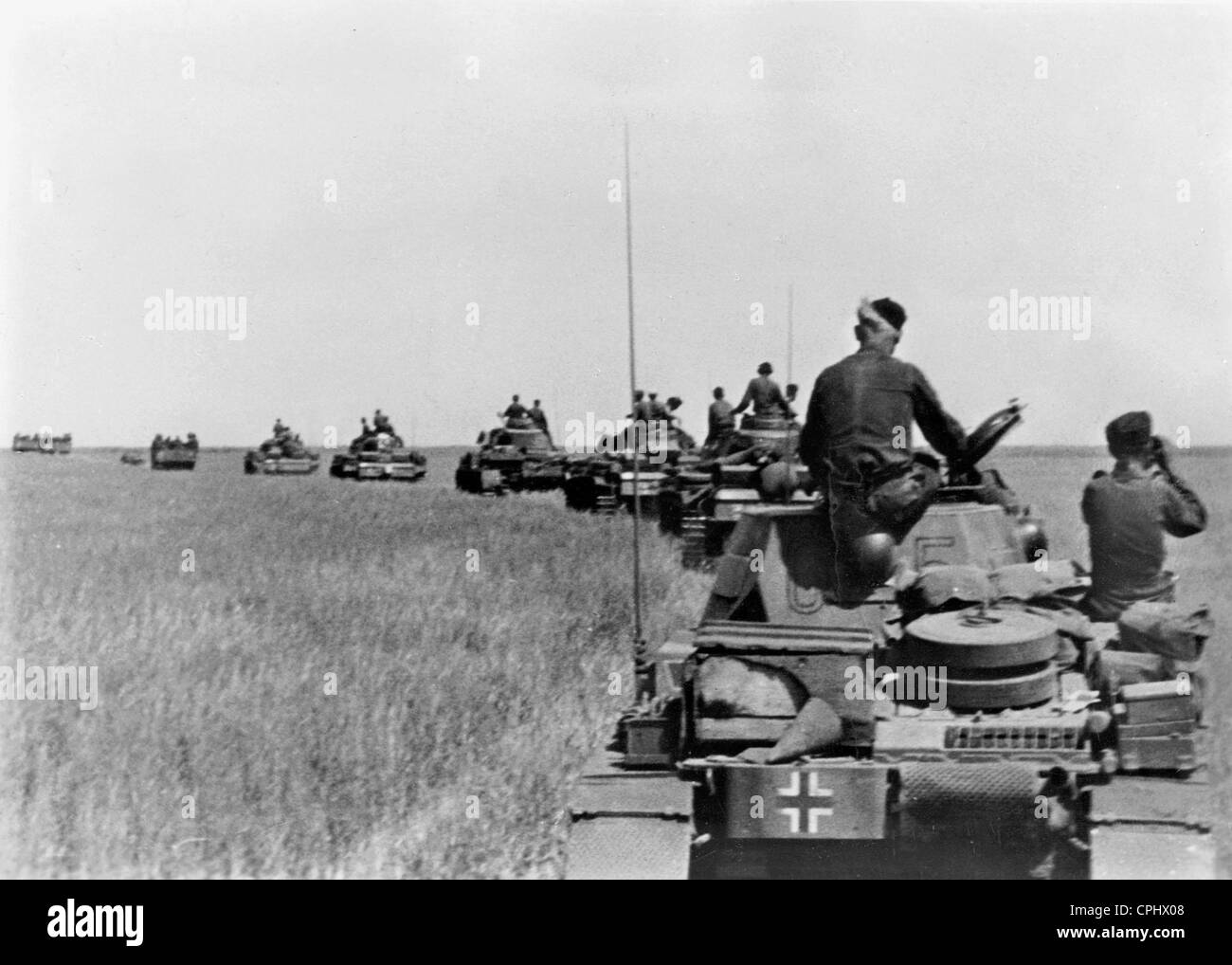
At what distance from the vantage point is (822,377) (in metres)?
7.00

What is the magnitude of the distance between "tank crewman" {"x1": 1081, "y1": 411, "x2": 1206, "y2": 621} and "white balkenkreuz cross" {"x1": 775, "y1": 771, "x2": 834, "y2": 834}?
7.26ft

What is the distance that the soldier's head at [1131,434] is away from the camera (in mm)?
7160

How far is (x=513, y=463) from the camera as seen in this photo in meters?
26.1

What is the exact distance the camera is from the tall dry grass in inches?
300

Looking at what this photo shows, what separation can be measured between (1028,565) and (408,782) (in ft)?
12.8

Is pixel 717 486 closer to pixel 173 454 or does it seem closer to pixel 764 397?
pixel 764 397

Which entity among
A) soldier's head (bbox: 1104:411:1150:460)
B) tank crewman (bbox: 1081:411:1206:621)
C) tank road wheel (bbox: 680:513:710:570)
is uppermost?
soldier's head (bbox: 1104:411:1150:460)

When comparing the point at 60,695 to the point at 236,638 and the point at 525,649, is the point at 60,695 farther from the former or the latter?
the point at 525,649

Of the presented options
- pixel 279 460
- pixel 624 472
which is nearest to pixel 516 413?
pixel 624 472

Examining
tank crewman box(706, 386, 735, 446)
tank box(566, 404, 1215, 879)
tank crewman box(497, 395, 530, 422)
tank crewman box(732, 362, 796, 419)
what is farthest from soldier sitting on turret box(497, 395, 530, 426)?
tank box(566, 404, 1215, 879)

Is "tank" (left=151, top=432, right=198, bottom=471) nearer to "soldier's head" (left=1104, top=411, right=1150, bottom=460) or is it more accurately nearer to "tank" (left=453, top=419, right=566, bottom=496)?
"tank" (left=453, top=419, right=566, bottom=496)

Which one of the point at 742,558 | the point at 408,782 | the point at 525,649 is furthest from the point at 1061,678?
the point at 525,649

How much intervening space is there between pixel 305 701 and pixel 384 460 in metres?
20.9

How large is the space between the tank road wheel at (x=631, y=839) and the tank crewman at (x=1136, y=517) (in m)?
2.75
